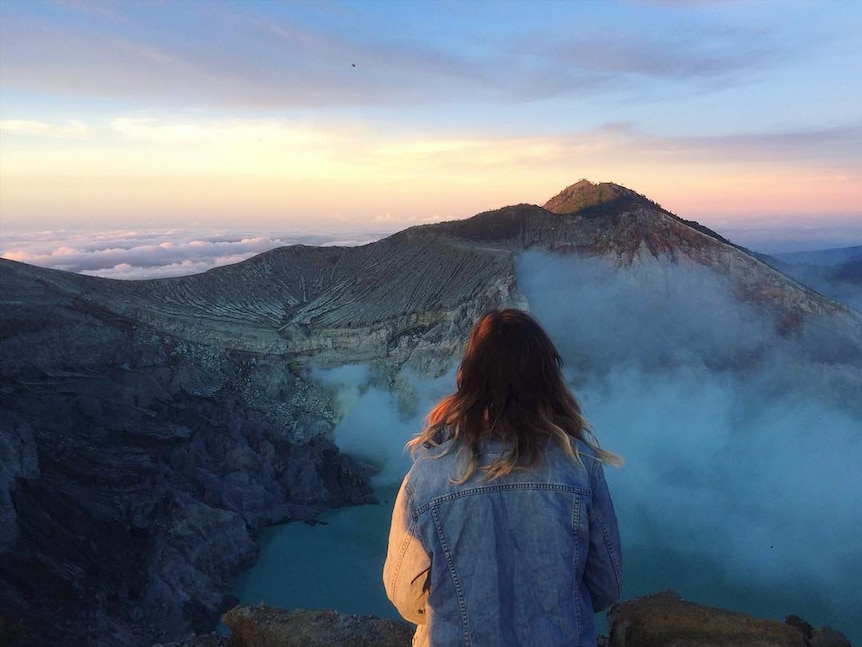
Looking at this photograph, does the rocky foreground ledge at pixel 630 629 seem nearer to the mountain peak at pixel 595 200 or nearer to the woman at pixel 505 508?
the woman at pixel 505 508

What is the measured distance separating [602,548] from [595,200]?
1232 inches

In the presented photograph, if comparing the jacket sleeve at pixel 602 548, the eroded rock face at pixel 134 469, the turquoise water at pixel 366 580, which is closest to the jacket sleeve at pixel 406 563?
the jacket sleeve at pixel 602 548

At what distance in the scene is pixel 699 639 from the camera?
6484mm

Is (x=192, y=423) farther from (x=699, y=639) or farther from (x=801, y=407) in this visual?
(x=801, y=407)

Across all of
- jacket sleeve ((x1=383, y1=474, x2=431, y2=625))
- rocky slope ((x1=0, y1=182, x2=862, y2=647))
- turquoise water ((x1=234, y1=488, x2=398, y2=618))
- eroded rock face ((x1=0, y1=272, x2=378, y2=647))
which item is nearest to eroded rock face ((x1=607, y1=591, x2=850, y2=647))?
jacket sleeve ((x1=383, y1=474, x2=431, y2=625))

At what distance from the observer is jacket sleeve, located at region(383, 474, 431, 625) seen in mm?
2826

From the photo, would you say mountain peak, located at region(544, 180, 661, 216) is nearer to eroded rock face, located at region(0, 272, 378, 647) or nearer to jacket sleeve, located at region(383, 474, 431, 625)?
eroded rock face, located at region(0, 272, 378, 647)

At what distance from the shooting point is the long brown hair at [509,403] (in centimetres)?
274

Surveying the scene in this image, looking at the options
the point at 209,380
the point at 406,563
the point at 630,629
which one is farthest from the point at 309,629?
the point at 209,380

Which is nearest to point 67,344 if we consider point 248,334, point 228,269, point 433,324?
point 248,334

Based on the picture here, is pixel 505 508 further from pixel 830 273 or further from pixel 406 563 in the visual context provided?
pixel 830 273

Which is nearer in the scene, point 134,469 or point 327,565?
point 327,565

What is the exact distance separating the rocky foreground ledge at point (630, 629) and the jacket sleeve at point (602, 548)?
4080mm

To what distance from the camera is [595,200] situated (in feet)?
107
